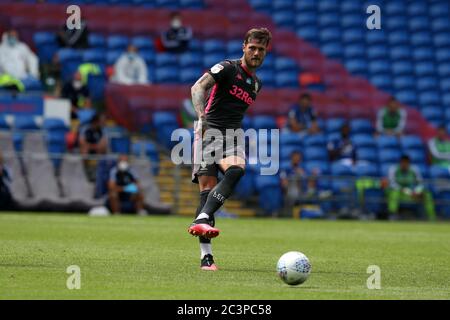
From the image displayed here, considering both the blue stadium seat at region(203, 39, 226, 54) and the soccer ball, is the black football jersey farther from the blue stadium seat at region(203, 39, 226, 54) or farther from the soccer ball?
the blue stadium seat at region(203, 39, 226, 54)

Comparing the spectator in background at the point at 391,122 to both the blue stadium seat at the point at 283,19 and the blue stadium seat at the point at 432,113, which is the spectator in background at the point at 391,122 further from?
the blue stadium seat at the point at 283,19

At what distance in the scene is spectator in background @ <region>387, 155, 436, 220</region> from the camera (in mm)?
23016

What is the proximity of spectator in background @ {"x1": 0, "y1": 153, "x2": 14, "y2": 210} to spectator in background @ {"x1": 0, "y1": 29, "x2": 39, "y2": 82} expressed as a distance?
3.34 metres

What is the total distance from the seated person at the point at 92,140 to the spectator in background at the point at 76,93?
1065mm

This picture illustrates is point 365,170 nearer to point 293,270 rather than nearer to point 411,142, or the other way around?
point 411,142

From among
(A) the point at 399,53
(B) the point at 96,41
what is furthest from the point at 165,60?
(A) the point at 399,53

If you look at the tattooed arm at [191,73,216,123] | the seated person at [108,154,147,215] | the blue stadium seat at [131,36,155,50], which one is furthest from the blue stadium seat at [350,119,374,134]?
the tattooed arm at [191,73,216,123]

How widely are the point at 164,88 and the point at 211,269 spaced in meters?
14.8

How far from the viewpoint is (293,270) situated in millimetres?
8391

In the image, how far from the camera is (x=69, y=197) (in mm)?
21156

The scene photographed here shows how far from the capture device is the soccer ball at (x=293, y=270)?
8.39m

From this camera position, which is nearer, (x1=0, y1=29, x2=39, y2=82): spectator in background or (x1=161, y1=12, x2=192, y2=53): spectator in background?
(x1=0, y1=29, x2=39, y2=82): spectator in background

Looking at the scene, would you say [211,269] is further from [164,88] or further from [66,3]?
[66,3]

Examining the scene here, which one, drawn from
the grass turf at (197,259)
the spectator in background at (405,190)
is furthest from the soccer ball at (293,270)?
the spectator in background at (405,190)
